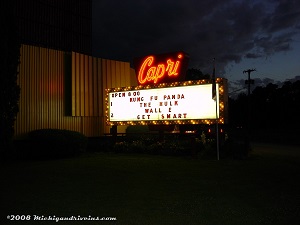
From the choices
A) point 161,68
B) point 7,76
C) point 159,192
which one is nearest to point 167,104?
point 161,68

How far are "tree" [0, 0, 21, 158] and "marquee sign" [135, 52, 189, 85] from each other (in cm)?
670

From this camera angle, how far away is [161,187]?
30.9 feet

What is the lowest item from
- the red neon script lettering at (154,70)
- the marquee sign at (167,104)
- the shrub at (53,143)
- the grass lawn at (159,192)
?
the grass lawn at (159,192)

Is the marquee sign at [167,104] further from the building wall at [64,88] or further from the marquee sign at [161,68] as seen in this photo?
the building wall at [64,88]

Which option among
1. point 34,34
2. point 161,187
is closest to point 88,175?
point 161,187

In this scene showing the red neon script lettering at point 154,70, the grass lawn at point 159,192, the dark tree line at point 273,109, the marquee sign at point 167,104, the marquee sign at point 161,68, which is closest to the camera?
the grass lawn at point 159,192

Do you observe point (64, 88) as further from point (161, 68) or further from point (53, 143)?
point (161, 68)

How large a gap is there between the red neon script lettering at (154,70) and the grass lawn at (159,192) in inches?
255

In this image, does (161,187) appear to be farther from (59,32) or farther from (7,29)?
(59,32)

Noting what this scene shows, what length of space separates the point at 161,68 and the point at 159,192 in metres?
11.4

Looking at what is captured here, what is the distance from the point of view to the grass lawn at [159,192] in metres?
6.75

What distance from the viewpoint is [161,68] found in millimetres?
19391

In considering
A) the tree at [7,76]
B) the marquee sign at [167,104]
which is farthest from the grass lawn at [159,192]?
the marquee sign at [167,104]

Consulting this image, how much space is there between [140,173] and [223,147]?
232 inches
